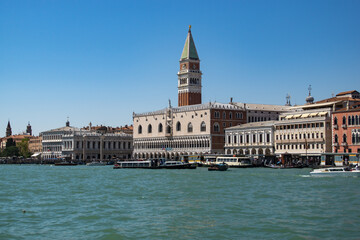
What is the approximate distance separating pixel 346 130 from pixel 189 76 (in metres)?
50.6

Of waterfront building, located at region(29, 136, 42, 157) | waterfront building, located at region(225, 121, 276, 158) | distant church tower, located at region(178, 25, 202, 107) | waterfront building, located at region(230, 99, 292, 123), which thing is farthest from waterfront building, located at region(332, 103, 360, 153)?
waterfront building, located at region(29, 136, 42, 157)

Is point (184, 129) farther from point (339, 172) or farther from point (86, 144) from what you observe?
point (339, 172)

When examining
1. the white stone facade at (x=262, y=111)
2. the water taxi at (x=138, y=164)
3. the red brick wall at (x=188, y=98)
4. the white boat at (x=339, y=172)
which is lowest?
the white boat at (x=339, y=172)

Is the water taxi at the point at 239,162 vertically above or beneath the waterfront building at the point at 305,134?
beneath

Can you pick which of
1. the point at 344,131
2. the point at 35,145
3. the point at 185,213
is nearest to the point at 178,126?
the point at 344,131

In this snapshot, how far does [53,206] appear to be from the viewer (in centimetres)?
2894

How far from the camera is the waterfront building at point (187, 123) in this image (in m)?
96.8

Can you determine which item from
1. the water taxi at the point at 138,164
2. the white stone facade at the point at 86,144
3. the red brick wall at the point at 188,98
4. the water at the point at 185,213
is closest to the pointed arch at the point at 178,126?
the red brick wall at the point at 188,98

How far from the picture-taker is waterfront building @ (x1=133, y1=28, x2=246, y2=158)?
318 ft

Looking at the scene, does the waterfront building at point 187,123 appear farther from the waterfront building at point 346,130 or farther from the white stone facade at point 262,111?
the waterfront building at point 346,130

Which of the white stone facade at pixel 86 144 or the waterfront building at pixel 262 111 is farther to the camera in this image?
the white stone facade at pixel 86 144

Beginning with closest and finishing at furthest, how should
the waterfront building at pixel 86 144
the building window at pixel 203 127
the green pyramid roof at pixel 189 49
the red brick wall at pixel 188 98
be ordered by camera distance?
the building window at pixel 203 127
the red brick wall at pixel 188 98
the green pyramid roof at pixel 189 49
the waterfront building at pixel 86 144

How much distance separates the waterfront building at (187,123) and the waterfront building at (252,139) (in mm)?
4175

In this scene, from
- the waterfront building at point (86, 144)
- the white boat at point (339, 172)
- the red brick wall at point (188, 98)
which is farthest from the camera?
the waterfront building at point (86, 144)
